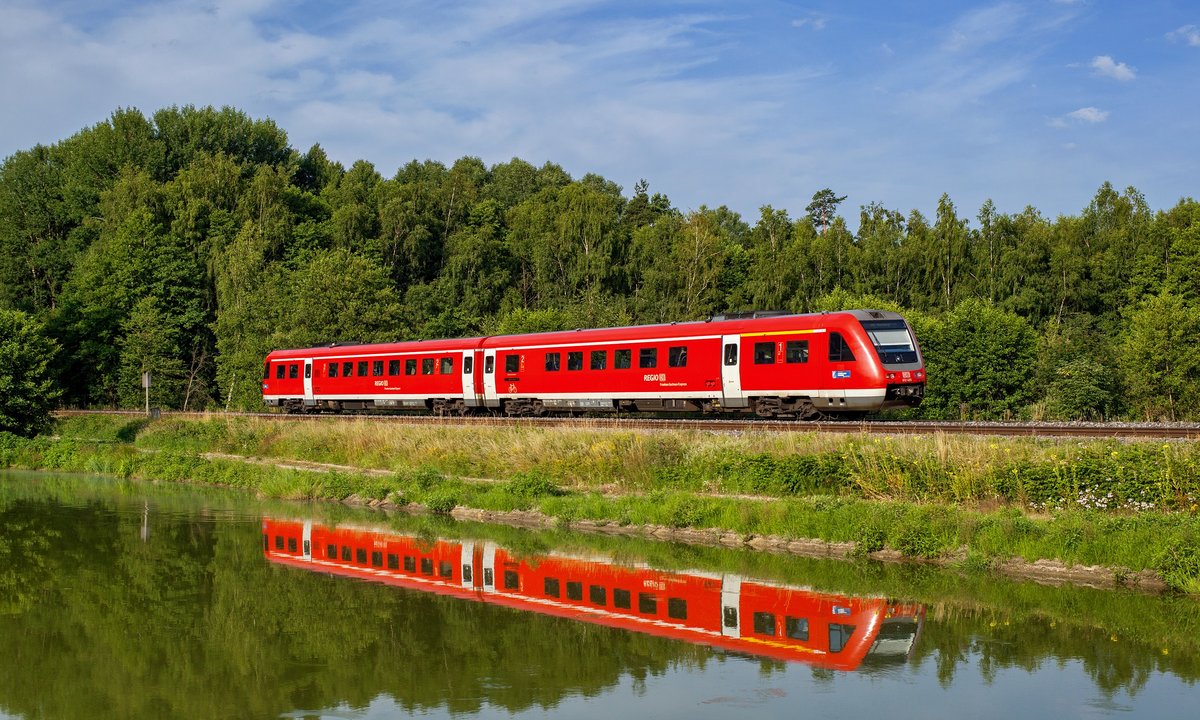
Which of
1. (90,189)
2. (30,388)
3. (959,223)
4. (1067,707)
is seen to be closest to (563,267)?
(959,223)

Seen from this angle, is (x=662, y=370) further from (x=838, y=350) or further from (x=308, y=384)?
(x=308, y=384)

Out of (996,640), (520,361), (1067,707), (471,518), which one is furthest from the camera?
(520,361)

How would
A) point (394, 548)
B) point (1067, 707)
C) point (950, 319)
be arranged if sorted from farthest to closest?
point (950, 319) → point (394, 548) → point (1067, 707)

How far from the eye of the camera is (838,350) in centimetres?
2892

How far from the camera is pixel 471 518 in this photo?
26734 mm

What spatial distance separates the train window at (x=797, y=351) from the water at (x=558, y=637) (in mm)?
9481

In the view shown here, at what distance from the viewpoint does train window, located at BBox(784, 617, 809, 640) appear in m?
14.9

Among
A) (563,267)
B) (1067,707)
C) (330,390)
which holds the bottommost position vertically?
(1067,707)

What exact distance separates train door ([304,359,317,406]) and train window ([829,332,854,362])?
2810cm

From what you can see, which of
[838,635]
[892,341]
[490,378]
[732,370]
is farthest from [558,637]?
[490,378]

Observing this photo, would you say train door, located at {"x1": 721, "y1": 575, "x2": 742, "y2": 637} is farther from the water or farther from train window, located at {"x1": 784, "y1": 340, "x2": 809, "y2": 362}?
train window, located at {"x1": 784, "y1": 340, "x2": 809, "y2": 362}

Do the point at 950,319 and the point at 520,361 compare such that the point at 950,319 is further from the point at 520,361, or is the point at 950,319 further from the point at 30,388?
the point at 30,388

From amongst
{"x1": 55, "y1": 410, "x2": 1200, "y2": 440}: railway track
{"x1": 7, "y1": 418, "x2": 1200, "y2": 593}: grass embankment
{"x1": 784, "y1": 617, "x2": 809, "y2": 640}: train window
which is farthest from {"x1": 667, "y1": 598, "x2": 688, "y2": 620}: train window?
{"x1": 55, "y1": 410, "x2": 1200, "y2": 440}: railway track

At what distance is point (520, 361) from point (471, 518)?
42.1 feet
